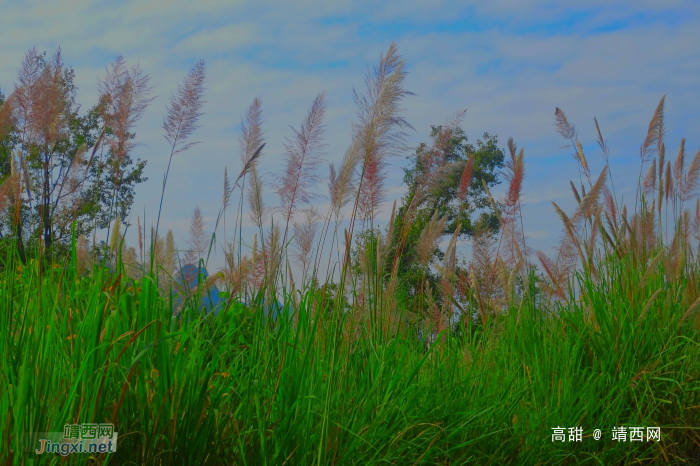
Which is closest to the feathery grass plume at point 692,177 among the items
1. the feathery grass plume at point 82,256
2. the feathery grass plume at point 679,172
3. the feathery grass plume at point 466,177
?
the feathery grass plume at point 679,172

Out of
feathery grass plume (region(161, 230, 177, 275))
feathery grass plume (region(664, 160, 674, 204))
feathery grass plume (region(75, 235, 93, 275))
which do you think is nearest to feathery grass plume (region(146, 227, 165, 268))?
feathery grass plume (region(161, 230, 177, 275))

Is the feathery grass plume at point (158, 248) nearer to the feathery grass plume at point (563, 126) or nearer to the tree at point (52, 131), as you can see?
the tree at point (52, 131)

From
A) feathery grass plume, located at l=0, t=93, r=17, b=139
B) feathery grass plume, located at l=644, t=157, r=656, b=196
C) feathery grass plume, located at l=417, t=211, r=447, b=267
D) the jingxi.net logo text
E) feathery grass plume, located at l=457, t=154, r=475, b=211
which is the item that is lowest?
the jingxi.net logo text

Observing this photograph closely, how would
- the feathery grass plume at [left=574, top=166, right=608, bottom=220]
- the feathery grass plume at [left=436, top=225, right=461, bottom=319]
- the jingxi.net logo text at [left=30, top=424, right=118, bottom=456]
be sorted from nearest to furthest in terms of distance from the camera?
1. the jingxi.net logo text at [left=30, top=424, right=118, bottom=456]
2. the feathery grass plume at [left=436, top=225, right=461, bottom=319]
3. the feathery grass plume at [left=574, top=166, right=608, bottom=220]

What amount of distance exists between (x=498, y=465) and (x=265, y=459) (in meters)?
1.15

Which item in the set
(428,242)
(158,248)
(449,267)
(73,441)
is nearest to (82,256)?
(158,248)

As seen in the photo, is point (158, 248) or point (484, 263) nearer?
point (158, 248)

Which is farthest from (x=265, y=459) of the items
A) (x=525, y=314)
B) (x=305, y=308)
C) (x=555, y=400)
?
(x=525, y=314)

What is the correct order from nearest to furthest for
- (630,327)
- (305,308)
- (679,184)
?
(305,308) < (630,327) < (679,184)

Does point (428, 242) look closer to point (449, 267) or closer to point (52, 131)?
point (449, 267)

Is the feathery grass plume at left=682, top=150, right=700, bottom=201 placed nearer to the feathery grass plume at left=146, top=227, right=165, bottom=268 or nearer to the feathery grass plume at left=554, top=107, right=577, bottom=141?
the feathery grass plume at left=554, top=107, right=577, bottom=141

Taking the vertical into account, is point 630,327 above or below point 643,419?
above

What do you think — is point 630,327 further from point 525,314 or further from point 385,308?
point 385,308

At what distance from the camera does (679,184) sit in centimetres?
493
